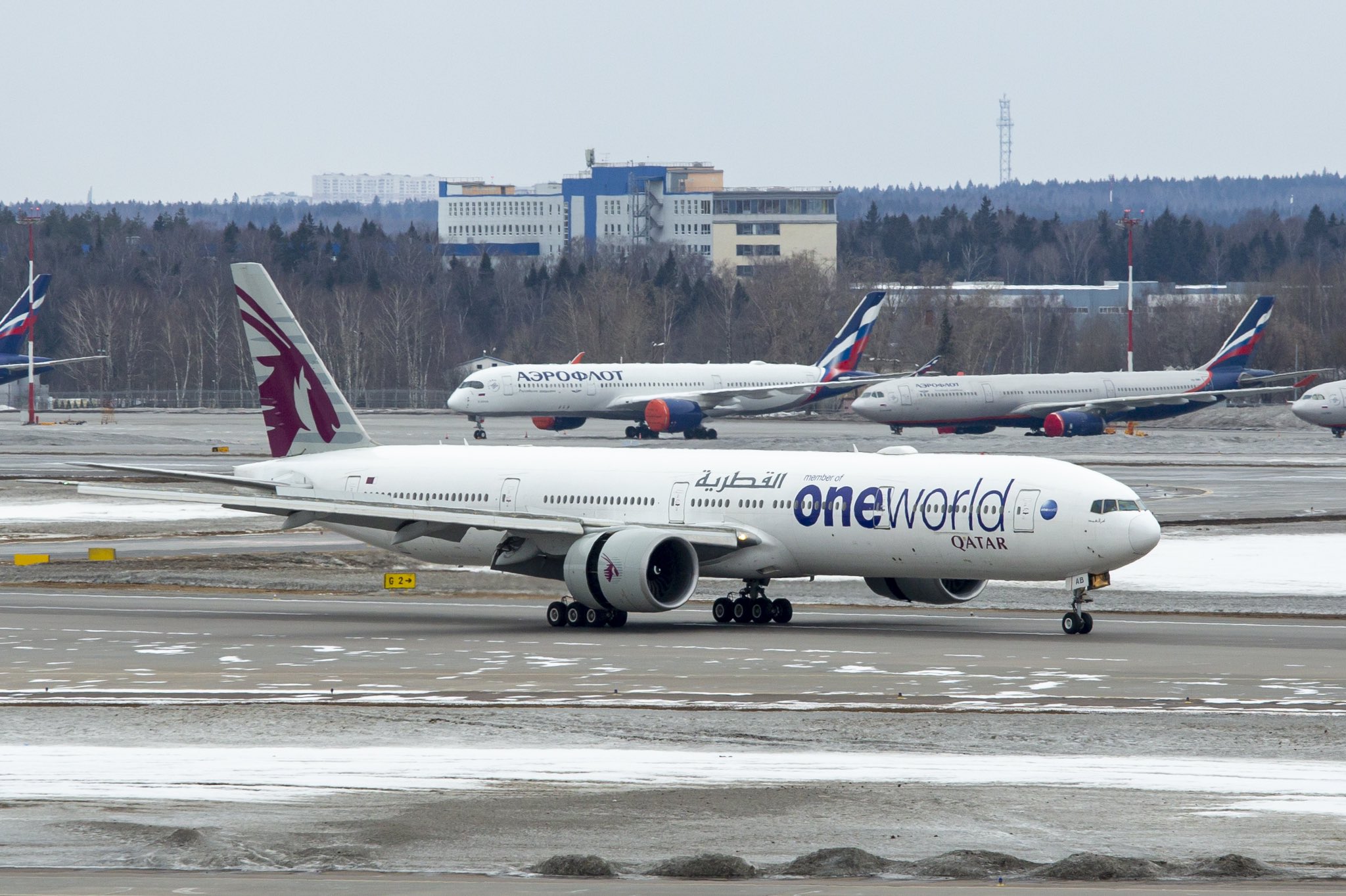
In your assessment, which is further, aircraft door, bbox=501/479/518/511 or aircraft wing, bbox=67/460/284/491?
aircraft door, bbox=501/479/518/511

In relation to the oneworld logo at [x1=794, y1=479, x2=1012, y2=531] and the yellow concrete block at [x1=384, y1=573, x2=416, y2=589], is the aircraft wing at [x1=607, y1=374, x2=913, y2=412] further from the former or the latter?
the oneworld logo at [x1=794, y1=479, x2=1012, y2=531]

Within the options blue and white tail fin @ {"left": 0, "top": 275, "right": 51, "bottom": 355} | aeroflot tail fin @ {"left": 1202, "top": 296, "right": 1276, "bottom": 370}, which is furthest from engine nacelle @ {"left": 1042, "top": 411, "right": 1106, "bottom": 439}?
blue and white tail fin @ {"left": 0, "top": 275, "right": 51, "bottom": 355}

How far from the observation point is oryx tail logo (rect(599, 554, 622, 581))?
112ft

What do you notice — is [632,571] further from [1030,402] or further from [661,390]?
[1030,402]

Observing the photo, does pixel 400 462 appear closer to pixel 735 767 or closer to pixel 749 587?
pixel 749 587

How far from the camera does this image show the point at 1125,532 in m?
32.1

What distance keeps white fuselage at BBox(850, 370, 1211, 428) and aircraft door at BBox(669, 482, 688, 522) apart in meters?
66.2

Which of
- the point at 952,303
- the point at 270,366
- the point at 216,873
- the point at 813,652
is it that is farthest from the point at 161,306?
the point at 216,873

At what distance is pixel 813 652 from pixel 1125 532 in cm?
604

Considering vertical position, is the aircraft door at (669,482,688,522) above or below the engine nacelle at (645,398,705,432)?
below

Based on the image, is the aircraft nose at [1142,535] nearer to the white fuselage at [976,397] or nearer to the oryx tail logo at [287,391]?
the oryx tail logo at [287,391]

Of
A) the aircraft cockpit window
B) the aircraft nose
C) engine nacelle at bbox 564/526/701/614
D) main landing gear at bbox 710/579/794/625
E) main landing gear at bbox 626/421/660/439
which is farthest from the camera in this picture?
main landing gear at bbox 626/421/660/439

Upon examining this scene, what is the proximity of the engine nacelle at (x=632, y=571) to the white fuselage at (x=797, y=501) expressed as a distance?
1.16 meters

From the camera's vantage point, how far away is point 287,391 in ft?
138
